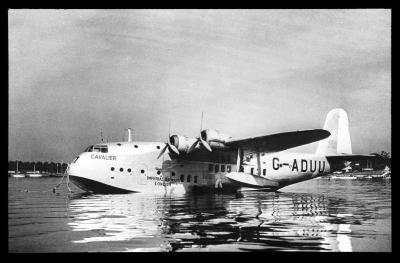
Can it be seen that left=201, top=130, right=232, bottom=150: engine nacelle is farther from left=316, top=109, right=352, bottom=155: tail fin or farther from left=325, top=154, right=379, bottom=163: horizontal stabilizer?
left=325, top=154, right=379, bottom=163: horizontal stabilizer

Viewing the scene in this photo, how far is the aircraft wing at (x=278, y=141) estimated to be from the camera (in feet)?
55.5

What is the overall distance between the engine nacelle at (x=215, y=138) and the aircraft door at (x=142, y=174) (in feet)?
10.6

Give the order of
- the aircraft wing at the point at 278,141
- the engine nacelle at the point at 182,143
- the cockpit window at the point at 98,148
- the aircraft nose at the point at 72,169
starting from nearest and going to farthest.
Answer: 1. the aircraft wing at the point at 278,141
2. the aircraft nose at the point at 72,169
3. the cockpit window at the point at 98,148
4. the engine nacelle at the point at 182,143

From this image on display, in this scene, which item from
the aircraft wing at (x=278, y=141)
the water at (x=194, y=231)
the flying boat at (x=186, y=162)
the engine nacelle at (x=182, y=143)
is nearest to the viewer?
the water at (x=194, y=231)

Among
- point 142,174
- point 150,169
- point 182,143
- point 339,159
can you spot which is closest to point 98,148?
point 142,174

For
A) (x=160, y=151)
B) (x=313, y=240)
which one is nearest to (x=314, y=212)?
(x=313, y=240)

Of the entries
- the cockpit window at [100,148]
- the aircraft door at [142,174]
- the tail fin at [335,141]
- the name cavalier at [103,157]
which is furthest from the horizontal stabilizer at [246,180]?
the tail fin at [335,141]

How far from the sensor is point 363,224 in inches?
388

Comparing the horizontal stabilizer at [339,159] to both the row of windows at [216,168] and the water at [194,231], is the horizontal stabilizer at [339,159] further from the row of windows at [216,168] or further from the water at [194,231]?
the water at [194,231]

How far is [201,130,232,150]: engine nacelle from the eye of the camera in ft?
61.2

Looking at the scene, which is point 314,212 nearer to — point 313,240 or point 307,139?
point 313,240

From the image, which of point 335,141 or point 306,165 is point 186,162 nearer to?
point 306,165

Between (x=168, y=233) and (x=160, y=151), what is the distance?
10.9 m

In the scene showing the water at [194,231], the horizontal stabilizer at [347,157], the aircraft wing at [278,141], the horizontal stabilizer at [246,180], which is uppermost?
the aircraft wing at [278,141]
